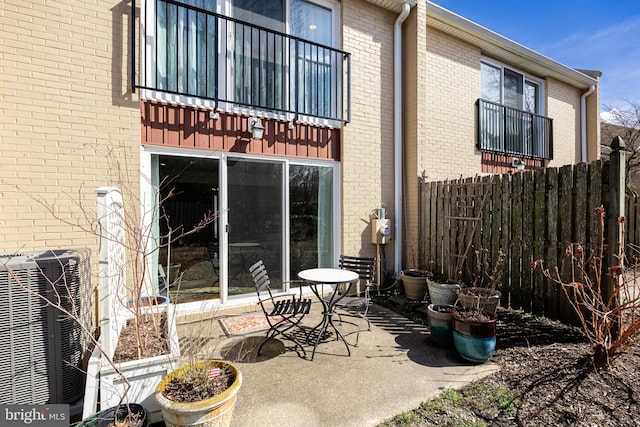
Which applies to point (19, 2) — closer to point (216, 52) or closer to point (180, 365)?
point (216, 52)

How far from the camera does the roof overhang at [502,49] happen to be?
659 cm

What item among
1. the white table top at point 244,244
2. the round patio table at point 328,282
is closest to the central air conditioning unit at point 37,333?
the round patio table at point 328,282

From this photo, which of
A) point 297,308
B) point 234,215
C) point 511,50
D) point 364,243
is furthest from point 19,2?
point 511,50

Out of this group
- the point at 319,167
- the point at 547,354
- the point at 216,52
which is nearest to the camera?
the point at 547,354

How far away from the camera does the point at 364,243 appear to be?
5816 mm

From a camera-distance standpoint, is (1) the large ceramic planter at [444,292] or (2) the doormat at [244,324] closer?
(2) the doormat at [244,324]

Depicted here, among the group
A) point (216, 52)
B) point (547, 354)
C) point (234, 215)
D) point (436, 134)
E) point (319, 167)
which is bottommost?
point (547, 354)

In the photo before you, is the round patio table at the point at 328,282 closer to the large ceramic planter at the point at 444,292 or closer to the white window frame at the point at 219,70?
the large ceramic planter at the point at 444,292

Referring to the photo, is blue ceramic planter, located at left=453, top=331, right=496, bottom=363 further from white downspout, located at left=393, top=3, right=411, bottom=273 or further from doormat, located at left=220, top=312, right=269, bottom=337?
white downspout, located at left=393, top=3, right=411, bottom=273

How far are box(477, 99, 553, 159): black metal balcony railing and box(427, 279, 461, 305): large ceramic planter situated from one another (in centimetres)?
426

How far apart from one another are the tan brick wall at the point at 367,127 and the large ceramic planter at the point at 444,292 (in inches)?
54.8

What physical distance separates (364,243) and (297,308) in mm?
2600

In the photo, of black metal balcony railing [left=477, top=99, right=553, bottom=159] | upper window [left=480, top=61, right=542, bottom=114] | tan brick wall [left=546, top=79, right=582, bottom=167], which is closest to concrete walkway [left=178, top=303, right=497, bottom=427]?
black metal balcony railing [left=477, top=99, right=553, bottom=159]

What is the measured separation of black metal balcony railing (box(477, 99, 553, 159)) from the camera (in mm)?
7605
